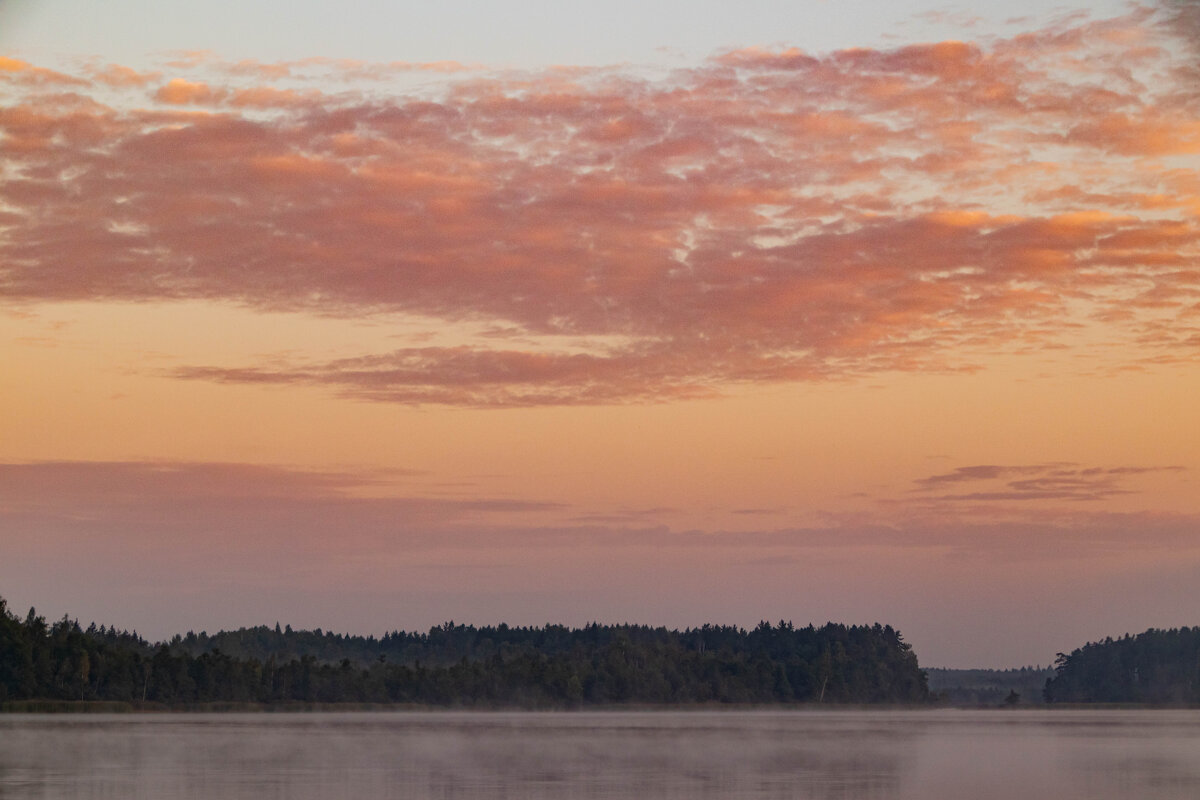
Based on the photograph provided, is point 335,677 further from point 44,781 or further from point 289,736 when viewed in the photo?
point 44,781

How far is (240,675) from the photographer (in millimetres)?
168500

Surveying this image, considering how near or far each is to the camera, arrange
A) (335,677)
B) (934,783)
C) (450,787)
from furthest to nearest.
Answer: (335,677)
(934,783)
(450,787)

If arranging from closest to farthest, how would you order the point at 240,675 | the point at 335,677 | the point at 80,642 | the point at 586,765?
1. the point at 586,765
2. the point at 80,642
3. the point at 240,675
4. the point at 335,677

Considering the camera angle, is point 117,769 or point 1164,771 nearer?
point 117,769

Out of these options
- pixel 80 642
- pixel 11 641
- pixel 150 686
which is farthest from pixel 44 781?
pixel 150 686

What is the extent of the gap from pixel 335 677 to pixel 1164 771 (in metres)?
145

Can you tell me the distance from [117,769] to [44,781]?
6.07 metres

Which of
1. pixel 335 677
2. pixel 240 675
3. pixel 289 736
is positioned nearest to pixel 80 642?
pixel 240 675

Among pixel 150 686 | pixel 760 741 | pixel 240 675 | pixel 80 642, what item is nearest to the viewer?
pixel 760 741

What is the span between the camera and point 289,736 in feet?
265

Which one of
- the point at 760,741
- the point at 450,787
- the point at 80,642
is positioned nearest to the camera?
the point at 450,787

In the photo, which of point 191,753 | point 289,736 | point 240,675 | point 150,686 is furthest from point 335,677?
point 191,753

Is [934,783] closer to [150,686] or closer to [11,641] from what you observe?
[11,641]

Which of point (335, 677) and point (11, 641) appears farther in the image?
point (335, 677)
